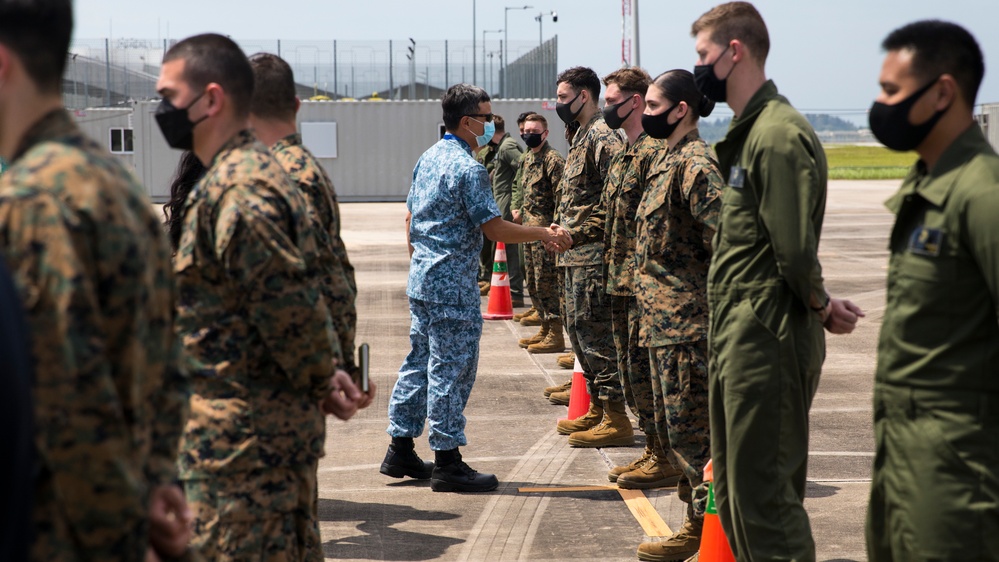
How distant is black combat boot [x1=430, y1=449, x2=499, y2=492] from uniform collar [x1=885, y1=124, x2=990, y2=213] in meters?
3.68

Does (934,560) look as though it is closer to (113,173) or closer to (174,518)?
(174,518)

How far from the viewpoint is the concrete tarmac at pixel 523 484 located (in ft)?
17.9

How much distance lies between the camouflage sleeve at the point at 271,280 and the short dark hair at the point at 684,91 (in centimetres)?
294

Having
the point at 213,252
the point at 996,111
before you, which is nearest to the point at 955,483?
the point at 213,252

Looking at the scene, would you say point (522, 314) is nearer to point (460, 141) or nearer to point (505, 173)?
point (505, 173)

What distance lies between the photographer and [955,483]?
3080 mm

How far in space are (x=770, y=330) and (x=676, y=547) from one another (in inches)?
66.7

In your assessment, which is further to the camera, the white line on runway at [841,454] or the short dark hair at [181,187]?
the white line on runway at [841,454]

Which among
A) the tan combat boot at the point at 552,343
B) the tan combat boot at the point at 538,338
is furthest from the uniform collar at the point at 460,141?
the tan combat boot at the point at 538,338

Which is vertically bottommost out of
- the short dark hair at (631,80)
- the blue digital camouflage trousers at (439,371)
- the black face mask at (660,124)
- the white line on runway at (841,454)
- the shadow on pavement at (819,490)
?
the white line on runway at (841,454)

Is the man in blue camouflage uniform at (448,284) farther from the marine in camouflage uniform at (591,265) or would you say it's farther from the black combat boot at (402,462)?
the marine in camouflage uniform at (591,265)

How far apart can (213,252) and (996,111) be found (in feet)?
123

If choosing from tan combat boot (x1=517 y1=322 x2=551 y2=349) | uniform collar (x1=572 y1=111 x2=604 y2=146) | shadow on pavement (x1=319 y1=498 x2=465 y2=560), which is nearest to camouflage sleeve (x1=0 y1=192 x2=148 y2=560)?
shadow on pavement (x1=319 y1=498 x2=465 y2=560)

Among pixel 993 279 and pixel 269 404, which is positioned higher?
pixel 993 279
